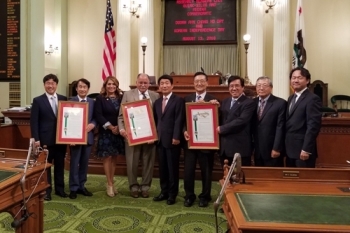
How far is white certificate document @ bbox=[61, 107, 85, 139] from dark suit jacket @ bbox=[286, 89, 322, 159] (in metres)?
2.36

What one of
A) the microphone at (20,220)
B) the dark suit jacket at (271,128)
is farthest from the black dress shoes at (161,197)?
the microphone at (20,220)

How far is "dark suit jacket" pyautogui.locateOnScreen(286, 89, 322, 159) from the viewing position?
3.04 meters

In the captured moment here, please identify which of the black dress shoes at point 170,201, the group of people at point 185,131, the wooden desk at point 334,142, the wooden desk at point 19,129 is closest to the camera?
the group of people at point 185,131

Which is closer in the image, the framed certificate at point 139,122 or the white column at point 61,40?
the framed certificate at point 139,122

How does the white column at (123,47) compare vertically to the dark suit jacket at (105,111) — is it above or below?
above

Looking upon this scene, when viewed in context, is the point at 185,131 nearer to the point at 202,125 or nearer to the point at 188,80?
the point at 202,125

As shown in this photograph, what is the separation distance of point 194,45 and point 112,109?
647 centimetres

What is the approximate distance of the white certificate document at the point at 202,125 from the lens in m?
3.64

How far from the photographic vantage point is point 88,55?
10.6 m

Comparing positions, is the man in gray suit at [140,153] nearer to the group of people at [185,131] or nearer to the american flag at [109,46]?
the group of people at [185,131]

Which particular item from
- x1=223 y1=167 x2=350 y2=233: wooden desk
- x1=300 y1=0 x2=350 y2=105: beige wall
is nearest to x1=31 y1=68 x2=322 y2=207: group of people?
x1=223 y1=167 x2=350 y2=233: wooden desk

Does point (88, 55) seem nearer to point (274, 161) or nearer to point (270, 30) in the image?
point (270, 30)

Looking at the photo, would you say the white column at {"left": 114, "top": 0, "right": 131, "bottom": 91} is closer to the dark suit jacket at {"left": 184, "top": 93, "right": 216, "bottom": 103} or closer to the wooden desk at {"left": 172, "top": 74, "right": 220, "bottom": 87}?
the wooden desk at {"left": 172, "top": 74, "right": 220, "bottom": 87}

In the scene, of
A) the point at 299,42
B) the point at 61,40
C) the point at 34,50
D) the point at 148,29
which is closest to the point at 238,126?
the point at 34,50
